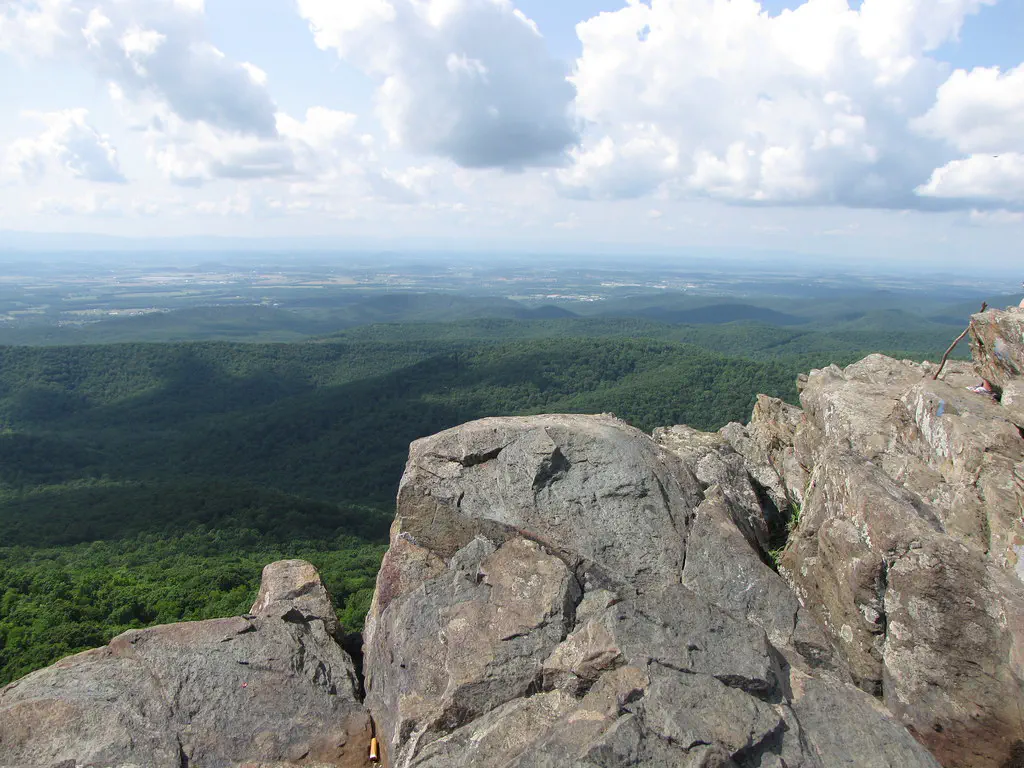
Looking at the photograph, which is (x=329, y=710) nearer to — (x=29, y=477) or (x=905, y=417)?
(x=905, y=417)

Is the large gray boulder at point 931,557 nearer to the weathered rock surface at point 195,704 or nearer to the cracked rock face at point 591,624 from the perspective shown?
the cracked rock face at point 591,624

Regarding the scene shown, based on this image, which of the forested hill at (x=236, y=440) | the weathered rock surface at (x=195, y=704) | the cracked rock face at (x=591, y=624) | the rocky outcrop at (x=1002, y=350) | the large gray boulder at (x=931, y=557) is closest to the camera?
the cracked rock face at (x=591, y=624)

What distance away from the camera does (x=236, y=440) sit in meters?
96.3

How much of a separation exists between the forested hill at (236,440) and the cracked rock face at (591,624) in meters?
15.0

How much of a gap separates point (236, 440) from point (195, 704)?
95061 mm

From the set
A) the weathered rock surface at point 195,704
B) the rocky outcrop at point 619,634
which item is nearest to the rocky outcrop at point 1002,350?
the rocky outcrop at point 619,634

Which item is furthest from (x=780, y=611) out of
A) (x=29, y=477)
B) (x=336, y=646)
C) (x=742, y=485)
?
(x=29, y=477)

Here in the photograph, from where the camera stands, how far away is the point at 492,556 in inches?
451

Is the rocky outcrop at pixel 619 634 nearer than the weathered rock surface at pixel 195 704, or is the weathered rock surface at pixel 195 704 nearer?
the rocky outcrop at pixel 619 634

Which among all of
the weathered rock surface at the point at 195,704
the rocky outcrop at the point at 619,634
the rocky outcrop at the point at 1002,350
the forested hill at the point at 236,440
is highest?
the rocky outcrop at the point at 1002,350

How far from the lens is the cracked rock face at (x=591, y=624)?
26.2 feet

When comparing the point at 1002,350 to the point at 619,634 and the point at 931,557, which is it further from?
the point at 619,634

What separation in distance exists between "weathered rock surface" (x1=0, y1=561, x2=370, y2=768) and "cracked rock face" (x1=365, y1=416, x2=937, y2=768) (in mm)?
1026

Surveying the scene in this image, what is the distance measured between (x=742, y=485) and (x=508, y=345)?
122m
